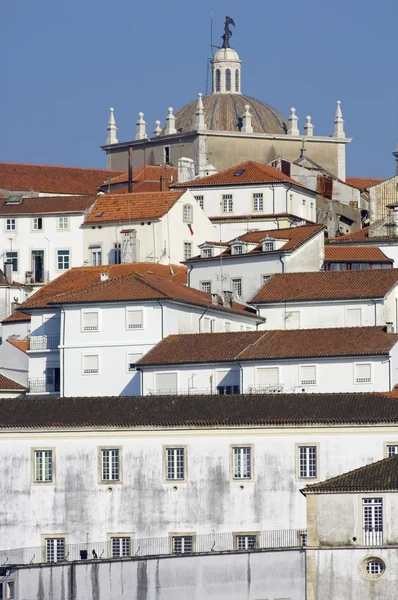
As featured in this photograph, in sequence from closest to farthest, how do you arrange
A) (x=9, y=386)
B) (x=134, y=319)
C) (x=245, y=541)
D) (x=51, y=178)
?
(x=245, y=541) < (x=134, y=319) < (x=9, y=386) < (x=51, y=178)

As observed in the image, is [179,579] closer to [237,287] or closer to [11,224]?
[237,287]

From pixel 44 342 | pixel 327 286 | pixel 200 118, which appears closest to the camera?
pixel 44 342

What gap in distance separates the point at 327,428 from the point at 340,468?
145 cm

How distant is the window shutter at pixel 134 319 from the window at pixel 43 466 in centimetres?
1716

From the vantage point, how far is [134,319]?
86812 millimetres

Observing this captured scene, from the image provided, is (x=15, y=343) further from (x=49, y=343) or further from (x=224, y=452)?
(x=224, y=452)

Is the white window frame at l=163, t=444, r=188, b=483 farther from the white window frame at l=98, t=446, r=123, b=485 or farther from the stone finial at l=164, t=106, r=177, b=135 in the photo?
the stone finial at l=164, t=106, r=177, b=135

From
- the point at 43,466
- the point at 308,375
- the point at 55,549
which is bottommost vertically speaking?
the point at 55,549

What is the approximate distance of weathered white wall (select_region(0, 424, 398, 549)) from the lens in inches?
2682

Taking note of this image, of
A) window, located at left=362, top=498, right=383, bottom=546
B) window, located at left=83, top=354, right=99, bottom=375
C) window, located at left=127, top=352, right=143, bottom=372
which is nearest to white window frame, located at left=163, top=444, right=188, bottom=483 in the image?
window, located at left=362, top=498, right=383, bottom=546

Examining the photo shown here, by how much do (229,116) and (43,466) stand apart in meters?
65.4

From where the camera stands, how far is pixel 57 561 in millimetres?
66062

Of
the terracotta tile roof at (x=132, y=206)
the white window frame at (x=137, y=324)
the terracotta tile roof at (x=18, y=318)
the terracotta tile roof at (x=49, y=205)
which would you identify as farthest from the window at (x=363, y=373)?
the terracotta tile roof at (x=49, y=205)

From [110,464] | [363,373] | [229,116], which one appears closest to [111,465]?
[110,464]
